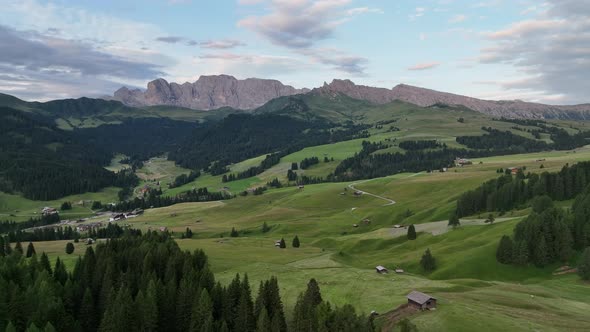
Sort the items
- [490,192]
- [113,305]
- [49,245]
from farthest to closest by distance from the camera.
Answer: [490,192] < [49,245] < [113,305]

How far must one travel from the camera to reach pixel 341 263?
124 m

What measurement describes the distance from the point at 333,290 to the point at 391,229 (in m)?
89.9

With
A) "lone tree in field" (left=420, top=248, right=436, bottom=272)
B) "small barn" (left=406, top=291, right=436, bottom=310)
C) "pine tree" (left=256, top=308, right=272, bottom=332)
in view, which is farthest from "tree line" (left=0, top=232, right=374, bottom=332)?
"lone tree in field" (left=420, top=248, right=436, bottom=272)

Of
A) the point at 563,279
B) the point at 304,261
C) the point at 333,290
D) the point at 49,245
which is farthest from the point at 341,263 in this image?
the point at 49,245

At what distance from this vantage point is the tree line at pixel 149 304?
74.1 m

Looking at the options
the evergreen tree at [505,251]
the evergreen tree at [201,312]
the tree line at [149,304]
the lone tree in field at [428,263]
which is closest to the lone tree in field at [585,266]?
the evergreen tree at [505,251]

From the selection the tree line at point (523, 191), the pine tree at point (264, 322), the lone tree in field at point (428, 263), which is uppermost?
the tree line at point (523, 191)

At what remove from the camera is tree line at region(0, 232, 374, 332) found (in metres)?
74.1

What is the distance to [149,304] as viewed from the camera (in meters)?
82.0

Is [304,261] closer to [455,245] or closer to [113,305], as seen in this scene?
[455,245]

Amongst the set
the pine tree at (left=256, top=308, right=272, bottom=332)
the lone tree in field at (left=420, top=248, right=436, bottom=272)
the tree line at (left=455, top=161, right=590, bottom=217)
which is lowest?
the lone tree in field at (left=420, top=248, right=436, bottom=272)

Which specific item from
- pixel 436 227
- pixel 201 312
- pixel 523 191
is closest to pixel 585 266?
pixel 436 227

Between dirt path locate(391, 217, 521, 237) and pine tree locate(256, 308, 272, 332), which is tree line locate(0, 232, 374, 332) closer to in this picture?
pine tree locate(256, 308, 272, 332)

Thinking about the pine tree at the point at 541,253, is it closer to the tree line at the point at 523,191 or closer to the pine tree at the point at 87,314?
the tree line at the point at 523,191
